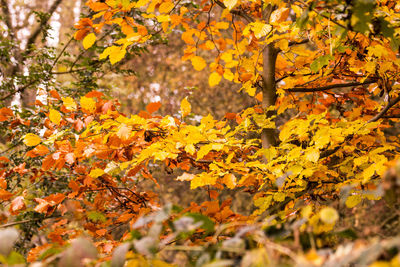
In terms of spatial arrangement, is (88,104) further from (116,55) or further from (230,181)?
(230,181)

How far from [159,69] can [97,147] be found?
5099mm

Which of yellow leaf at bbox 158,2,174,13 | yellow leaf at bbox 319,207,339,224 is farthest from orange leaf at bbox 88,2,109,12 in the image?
yellow leaf at bbox 319,207,339,224

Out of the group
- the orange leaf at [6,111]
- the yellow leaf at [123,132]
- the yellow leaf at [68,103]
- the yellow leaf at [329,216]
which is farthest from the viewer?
the orange leaf at [6,111]

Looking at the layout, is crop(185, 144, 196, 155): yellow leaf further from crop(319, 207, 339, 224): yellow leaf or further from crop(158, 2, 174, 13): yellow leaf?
crop(319, 207, 339, 224): yellow leaf

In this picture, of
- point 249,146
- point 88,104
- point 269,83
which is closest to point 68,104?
point 88,104

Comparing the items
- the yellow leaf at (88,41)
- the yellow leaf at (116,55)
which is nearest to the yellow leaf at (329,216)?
the yellow leaf at (116,55)

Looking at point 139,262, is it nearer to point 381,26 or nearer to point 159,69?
point 381,26

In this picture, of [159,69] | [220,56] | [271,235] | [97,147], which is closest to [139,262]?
[271,235]

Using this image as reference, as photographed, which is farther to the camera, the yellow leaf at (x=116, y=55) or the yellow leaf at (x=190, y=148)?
the yellow leaf at (x=116, y=55)

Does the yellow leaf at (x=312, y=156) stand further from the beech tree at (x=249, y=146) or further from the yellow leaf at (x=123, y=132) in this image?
the yellow leaf at (x=123, y=132)

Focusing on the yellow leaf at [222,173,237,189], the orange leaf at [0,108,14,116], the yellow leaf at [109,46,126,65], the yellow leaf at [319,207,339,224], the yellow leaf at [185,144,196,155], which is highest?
the yellow leaf at [109,46,126,65]

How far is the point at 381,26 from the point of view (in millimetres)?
849

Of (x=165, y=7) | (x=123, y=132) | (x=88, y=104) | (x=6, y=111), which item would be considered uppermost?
(x=165, y=7)

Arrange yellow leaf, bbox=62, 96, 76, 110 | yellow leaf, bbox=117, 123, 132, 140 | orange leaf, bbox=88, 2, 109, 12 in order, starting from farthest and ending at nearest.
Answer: yellow leaf, bbox=62, 96, 76, 110 → orange leaf, bbox=88, 2, 109, 12 → yellow leaf, bbox=117, 123, 132, 140
